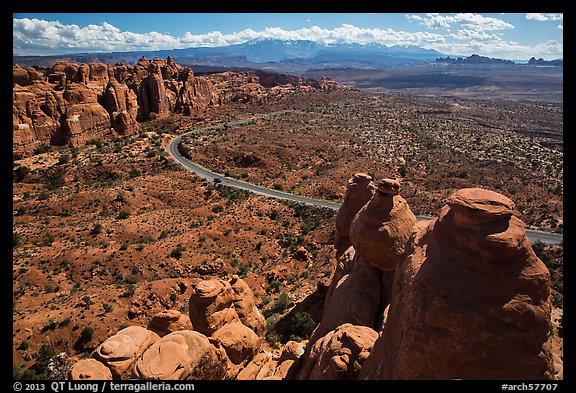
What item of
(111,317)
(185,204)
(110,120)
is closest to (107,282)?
(111,317)

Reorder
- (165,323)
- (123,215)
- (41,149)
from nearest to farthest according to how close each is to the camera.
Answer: (165,323)
(123,215)
(41,149)

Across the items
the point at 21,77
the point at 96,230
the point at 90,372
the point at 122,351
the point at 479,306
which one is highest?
the point at 21,77

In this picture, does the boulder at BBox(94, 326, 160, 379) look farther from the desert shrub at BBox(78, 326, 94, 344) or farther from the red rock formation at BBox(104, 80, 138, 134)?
the red rock formation at BBox(104, 80, 138, 134)

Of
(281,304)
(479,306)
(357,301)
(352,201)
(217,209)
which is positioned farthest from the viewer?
(217,209)

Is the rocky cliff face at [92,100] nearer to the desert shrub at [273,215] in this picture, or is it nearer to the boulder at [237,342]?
the desert shrub at [273,215]

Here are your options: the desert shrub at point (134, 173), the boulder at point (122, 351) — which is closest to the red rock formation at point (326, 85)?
the desert shrub at point (134, 173)

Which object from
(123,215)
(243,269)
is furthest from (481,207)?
(123,215)

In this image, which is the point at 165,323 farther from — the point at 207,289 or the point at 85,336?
the point at 85,336
